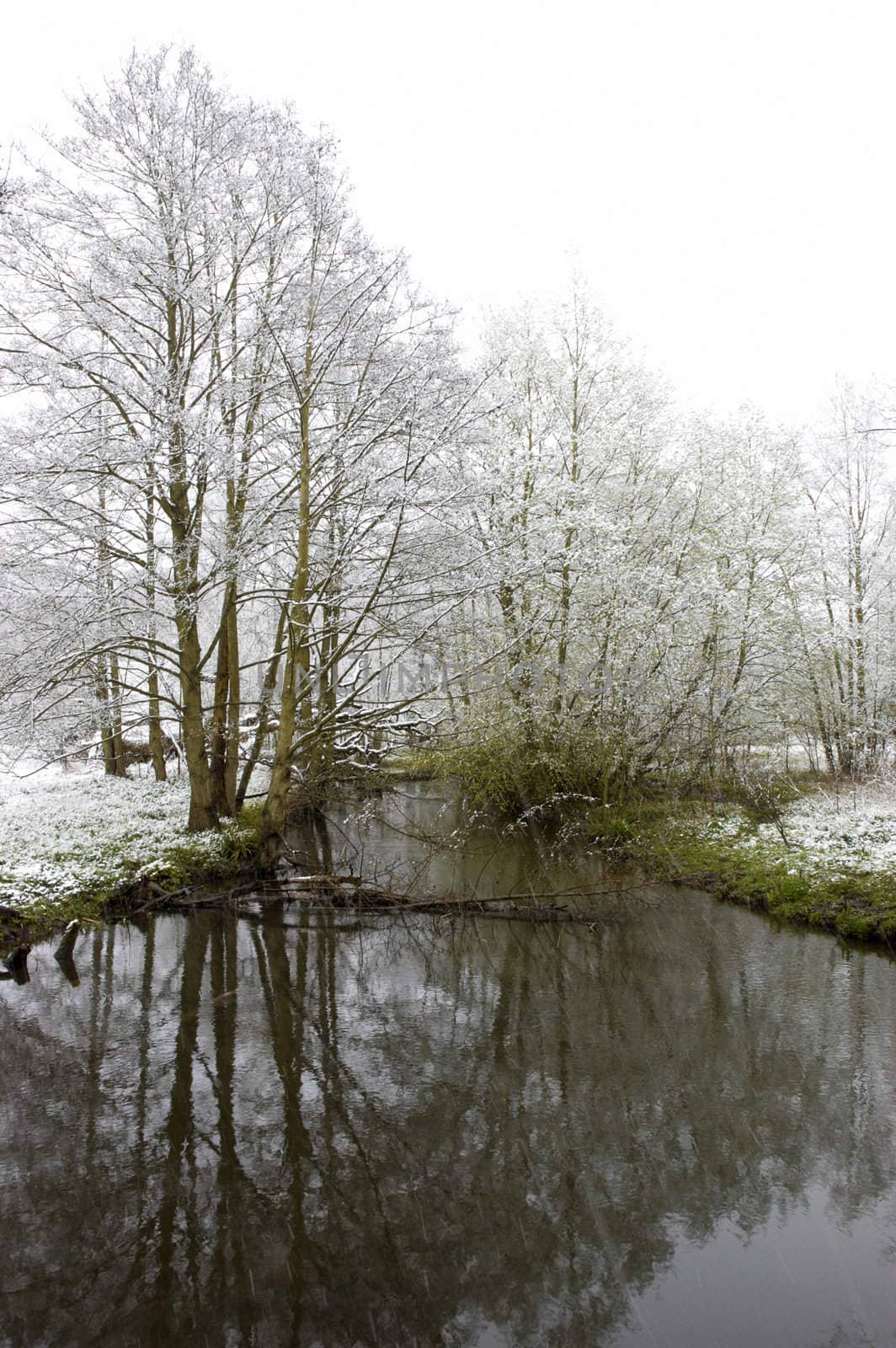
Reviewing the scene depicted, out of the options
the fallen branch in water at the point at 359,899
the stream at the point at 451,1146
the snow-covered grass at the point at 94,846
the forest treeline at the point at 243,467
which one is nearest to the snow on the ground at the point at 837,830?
the stream at the point at 451,1146

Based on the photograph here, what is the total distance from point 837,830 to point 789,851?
0.94m

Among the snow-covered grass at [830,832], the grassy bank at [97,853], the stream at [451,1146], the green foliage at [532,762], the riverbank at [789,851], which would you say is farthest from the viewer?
the green foliage at [532,762]

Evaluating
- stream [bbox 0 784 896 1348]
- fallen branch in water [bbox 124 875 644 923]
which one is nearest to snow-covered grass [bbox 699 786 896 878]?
stream [bbox 0 784 896 1348]

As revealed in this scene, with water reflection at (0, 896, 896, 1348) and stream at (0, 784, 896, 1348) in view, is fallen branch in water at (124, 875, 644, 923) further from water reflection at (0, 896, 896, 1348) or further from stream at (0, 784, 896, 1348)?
water reflection at (0, 896, 896, 1348)

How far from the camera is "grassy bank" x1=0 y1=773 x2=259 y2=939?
10227mm

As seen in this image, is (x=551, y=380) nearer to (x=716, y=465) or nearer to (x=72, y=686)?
(x=716, y=465)

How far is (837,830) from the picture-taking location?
12852 mm

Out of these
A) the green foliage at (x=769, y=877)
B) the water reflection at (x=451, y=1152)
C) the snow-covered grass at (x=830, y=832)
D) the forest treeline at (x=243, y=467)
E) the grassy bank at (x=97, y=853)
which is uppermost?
the forest treeline at (x=243, y=467)

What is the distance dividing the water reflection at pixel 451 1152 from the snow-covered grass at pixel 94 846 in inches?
58.9

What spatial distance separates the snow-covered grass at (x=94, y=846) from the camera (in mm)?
10422

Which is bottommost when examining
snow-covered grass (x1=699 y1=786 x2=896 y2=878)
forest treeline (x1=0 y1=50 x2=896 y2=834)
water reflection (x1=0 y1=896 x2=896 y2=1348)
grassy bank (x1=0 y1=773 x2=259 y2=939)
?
water reflection (x1=0 y1=896 x2=896 y2=1348)

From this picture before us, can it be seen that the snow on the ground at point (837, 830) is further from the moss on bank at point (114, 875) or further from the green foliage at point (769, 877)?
the moss on bank at point (114, 875)

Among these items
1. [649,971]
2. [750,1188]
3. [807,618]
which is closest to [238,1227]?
[750,1188]

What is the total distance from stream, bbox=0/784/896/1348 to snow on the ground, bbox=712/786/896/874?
2.19m
